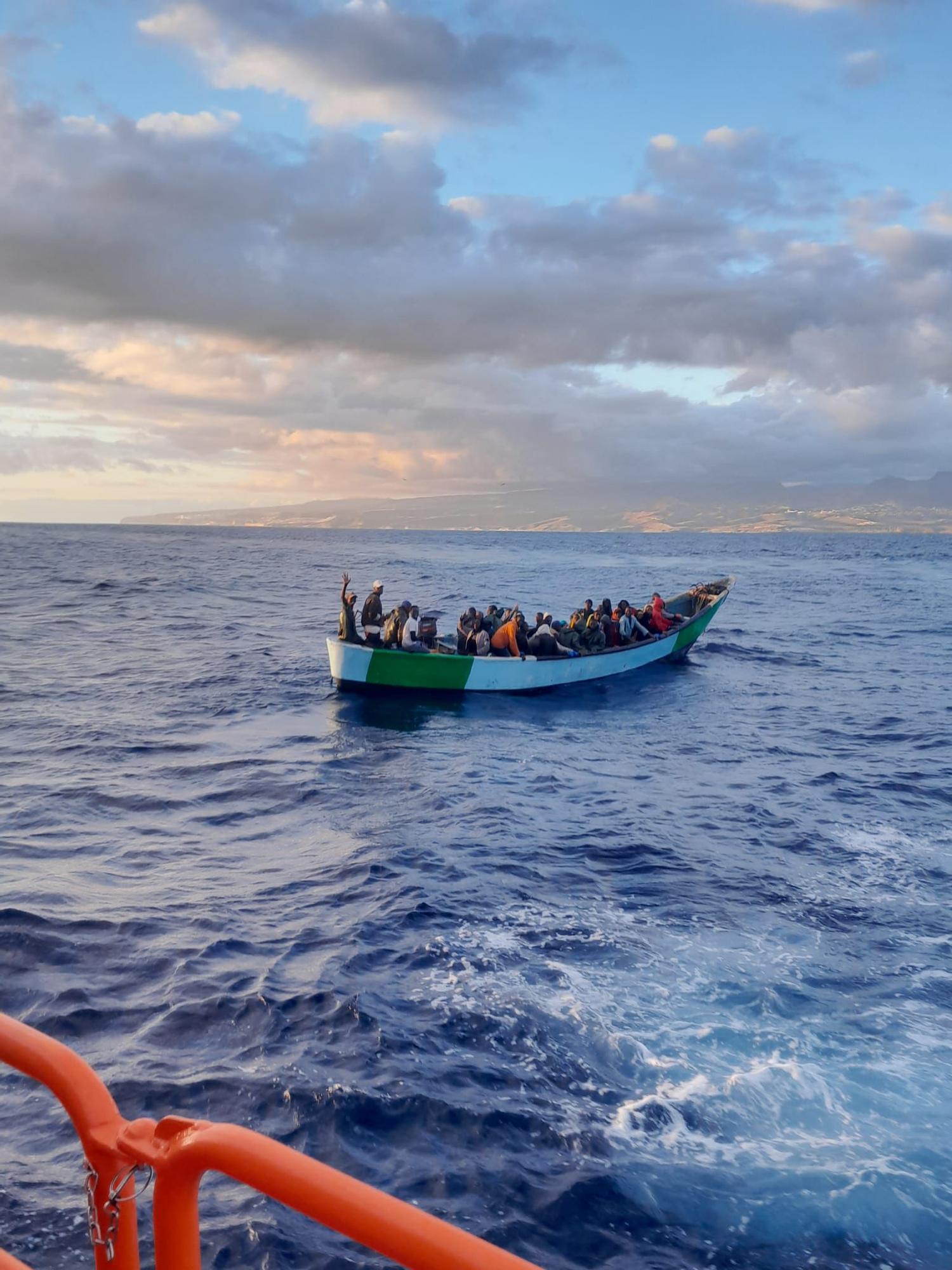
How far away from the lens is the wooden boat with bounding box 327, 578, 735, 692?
2236 cm

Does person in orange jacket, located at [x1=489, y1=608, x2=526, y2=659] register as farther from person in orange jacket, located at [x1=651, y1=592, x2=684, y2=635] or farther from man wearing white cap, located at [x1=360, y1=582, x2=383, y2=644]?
person in orange jacket, located at [x1=651, y1=592, x2=684, y2=635]

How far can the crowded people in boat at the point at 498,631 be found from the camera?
22.4 meters

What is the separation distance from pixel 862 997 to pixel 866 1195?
9.43 feet

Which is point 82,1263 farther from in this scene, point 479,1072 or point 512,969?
point 512,969

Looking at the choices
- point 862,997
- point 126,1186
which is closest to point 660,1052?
point 862,997

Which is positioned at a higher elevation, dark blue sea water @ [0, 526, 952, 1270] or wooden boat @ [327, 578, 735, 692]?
wooden boat @ [327, 578, 735, 692]

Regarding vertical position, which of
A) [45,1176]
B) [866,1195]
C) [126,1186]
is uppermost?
[126,1186]

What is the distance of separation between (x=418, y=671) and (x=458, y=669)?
1.01 metres

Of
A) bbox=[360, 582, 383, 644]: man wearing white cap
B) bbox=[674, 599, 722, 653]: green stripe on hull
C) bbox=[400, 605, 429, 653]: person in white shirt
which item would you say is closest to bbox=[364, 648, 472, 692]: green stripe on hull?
bbox=[400, 605, 429, 653]: person in white shirt

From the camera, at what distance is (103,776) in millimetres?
16047

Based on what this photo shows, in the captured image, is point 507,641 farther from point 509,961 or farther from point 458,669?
point 509,961

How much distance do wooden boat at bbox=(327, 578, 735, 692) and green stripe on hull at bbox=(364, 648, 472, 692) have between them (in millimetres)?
15

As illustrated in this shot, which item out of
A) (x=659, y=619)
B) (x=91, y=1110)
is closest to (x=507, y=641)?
(x=659, y=619)

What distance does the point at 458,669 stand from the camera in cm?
2294
